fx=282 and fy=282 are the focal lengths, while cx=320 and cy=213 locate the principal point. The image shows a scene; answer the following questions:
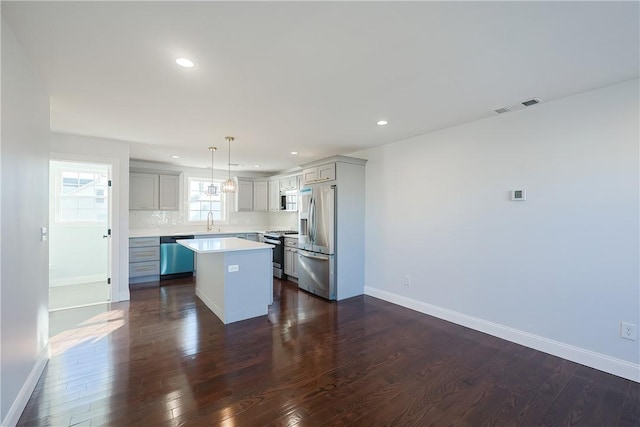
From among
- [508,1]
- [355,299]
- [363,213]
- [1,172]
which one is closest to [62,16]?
[1,172]

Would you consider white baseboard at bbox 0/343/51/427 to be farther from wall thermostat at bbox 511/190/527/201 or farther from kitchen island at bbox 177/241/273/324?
wall thermostat at bbox 511/190/527/201

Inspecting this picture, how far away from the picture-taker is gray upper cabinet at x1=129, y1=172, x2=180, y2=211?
5.72 meters

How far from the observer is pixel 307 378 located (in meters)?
2.35

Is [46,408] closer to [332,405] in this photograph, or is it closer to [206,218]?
[332,405]

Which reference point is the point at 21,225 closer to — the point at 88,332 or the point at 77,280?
the point at 88,332

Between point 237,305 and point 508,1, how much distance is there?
Result: 3729mm

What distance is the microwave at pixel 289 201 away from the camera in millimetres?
6465

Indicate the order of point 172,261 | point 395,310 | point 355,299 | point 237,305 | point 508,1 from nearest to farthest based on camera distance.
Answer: point 508,1 → point 237,305 → point 395,310 → point 355,299 → point 172,261

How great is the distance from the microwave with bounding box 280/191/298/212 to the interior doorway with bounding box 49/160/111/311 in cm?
340

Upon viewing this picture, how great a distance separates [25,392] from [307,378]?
200 cm

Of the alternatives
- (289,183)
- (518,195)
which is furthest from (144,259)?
(518,195)

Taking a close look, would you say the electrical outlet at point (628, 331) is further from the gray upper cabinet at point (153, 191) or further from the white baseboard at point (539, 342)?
the gray upper cabinet at point (153, 191)

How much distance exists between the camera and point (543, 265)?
2.86 meters

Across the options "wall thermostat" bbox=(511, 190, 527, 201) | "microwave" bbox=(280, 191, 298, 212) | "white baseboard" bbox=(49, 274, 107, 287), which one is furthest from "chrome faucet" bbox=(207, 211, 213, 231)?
"wall thermostat" bbox=(511, 190, 527, 201)
